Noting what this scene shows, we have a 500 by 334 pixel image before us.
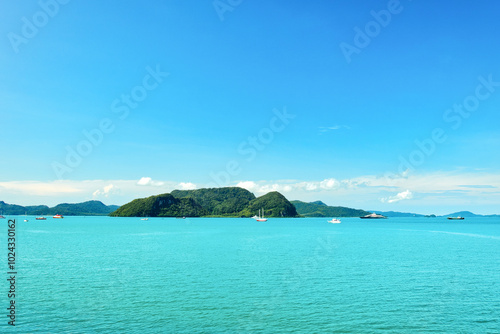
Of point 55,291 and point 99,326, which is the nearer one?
point 99,326

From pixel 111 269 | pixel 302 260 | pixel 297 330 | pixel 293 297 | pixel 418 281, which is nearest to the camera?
pixel 297 330

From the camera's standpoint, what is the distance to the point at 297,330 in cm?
3170

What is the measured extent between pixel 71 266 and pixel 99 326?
39287 millimetres

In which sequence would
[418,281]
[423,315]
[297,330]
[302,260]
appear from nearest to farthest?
1. [297,330]
2. [423,315]
3. [418,281]
4. [302,260]

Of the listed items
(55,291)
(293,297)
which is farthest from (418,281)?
(55,291)

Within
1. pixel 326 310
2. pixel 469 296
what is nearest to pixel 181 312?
pixel 326 310

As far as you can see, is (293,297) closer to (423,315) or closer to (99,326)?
(423,315)

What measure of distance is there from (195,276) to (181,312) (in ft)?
65.3

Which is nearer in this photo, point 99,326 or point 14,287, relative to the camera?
point 99,326

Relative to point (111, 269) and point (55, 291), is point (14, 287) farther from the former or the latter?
point (111, 269)

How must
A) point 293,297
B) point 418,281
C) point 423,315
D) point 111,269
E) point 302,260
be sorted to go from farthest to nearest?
point 302,260 → point 111,269 → point 418,281 → point 293,297 → point 423,315

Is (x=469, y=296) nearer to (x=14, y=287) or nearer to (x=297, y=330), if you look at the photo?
(x=297, y=330)

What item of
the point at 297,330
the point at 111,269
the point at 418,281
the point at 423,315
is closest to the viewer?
the point at 297,330

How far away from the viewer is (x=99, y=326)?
32.1 m
